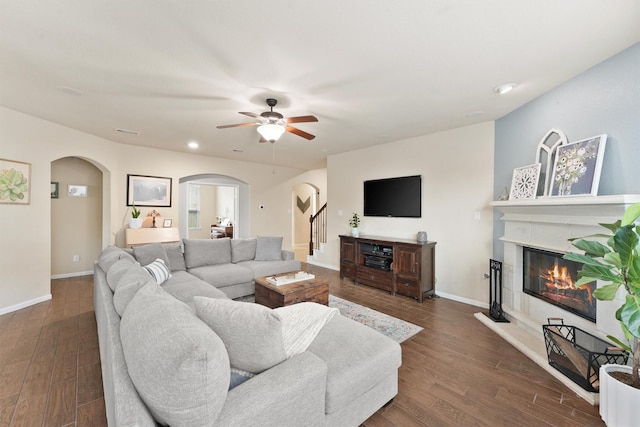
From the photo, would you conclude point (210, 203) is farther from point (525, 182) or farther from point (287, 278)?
point (525, 182)

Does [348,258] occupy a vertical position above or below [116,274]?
below

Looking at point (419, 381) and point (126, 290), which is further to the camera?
point (419, 381)

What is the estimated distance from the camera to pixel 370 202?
518 centimetres

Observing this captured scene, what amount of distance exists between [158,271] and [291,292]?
1563 mm

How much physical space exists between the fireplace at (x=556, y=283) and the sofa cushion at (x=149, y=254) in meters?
4.47

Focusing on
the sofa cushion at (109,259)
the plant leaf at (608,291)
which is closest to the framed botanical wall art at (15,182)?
the sofa cushion at (109,259)

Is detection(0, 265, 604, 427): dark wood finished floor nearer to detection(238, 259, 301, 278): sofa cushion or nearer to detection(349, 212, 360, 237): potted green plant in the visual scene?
detection(238, 259, 301, 278): sofa cushion

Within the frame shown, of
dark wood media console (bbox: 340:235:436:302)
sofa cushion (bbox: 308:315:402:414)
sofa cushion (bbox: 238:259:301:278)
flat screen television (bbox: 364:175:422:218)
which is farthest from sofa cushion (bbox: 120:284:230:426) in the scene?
flat screen television (bbox: 364:175:422:218)

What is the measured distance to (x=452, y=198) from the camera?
13.3ft

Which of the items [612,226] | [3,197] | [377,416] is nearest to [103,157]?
[3,197]

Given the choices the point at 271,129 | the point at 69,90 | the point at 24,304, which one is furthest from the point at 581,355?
the point at 24,304

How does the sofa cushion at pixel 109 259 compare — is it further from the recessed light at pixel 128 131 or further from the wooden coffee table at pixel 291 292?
the recessed light at pixel 128 131

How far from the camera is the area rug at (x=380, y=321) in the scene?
9.50 ft

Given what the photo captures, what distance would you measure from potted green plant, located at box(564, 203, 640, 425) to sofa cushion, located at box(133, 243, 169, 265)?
4202 mm
